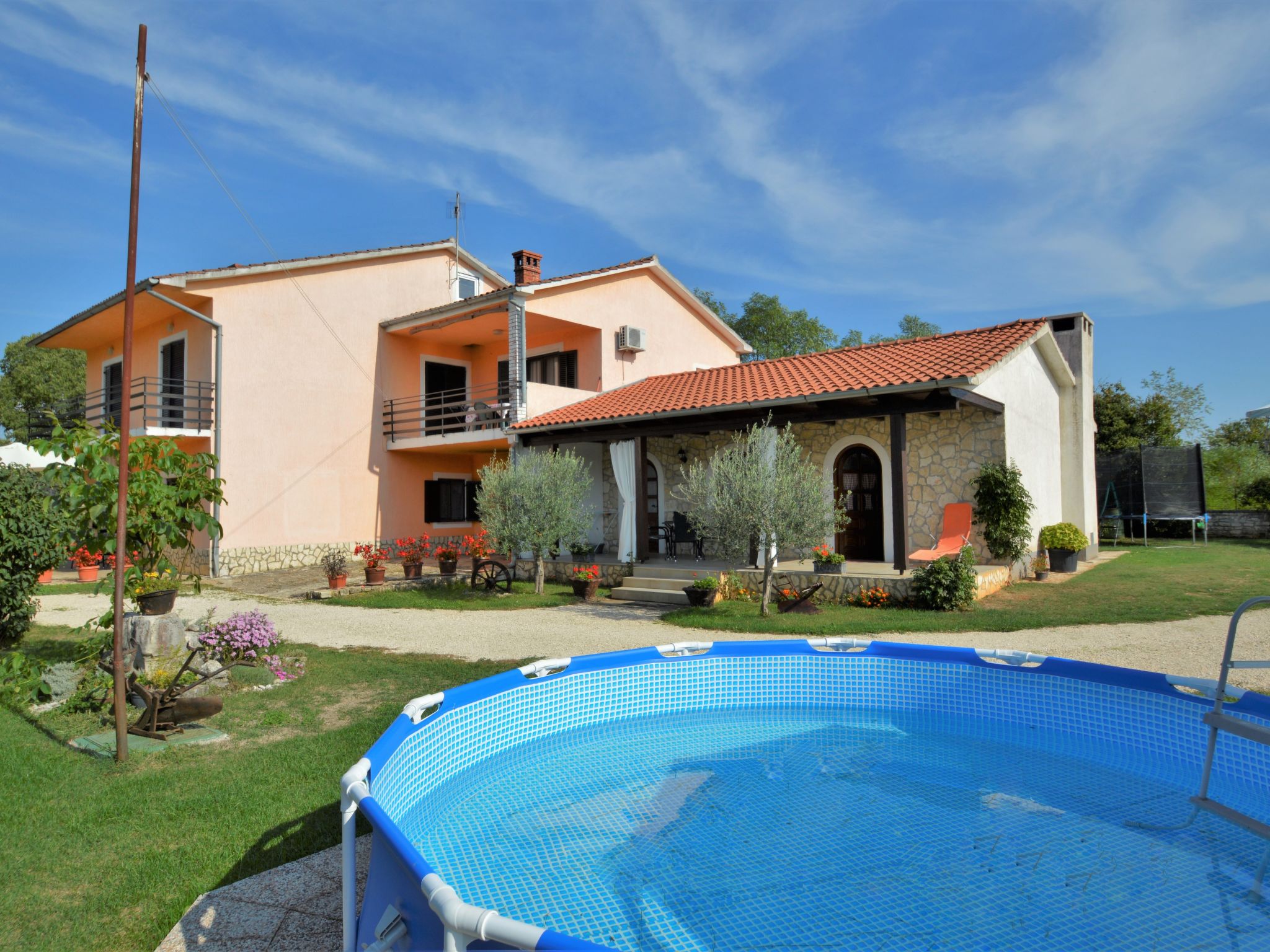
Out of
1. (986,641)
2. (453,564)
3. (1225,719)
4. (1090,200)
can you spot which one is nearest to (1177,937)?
(1225,719)

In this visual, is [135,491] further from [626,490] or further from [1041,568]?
[1041,568]

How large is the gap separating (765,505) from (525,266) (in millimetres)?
11567

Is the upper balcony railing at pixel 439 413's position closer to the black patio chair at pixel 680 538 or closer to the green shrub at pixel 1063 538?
the black patio chair at pixel 680 538

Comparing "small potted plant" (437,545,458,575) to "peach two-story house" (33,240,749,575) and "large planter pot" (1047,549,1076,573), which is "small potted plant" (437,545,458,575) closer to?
"peach two-story house" (33,240,749,575)

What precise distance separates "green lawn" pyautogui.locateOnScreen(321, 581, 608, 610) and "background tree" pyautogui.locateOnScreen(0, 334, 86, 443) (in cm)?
3018

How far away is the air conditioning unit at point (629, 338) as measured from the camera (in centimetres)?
1780

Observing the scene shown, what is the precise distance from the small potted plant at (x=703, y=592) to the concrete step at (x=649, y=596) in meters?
0.63

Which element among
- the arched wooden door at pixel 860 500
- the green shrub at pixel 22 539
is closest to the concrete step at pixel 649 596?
the arched wooden door at pixel 860 500

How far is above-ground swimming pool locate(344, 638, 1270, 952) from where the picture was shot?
3.18 metres

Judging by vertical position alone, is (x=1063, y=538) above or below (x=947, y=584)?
above

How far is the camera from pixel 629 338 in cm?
1783

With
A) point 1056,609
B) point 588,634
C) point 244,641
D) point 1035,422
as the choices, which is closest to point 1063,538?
point 1035,422

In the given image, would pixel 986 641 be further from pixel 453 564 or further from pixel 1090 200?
pixel 1090 200

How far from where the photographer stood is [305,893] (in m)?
2.99
